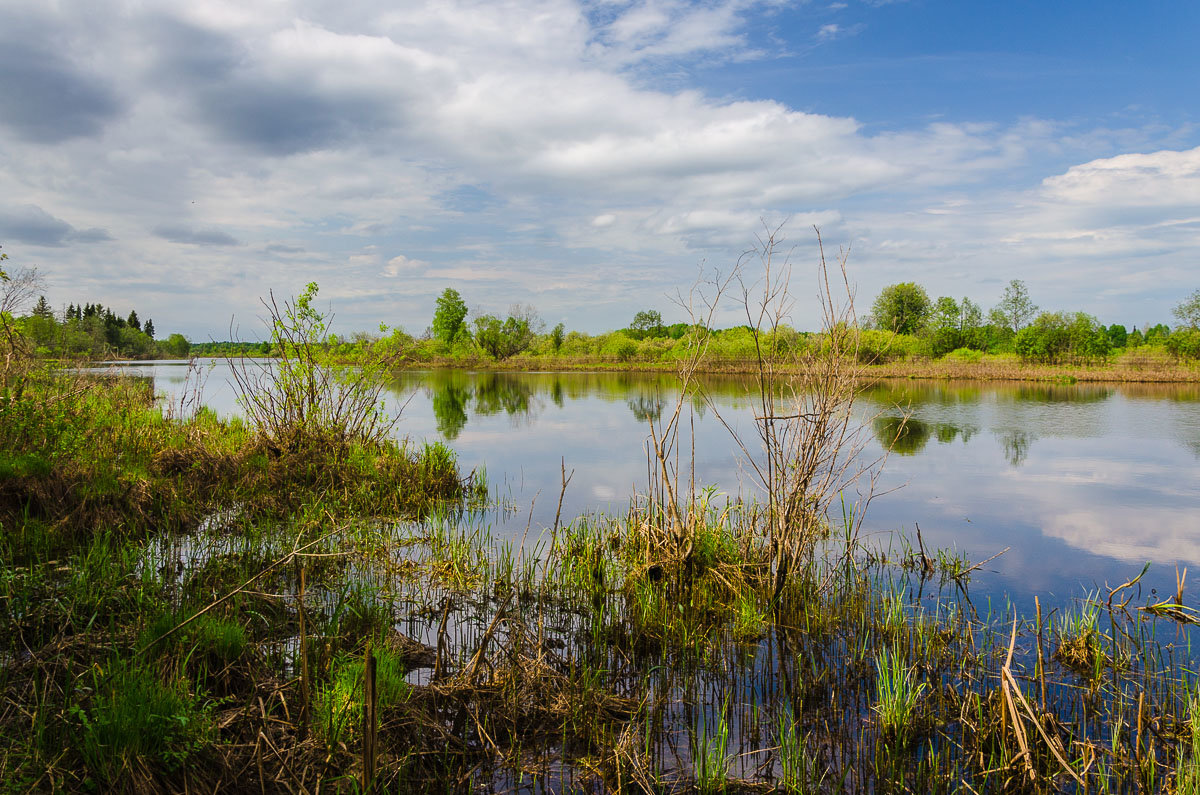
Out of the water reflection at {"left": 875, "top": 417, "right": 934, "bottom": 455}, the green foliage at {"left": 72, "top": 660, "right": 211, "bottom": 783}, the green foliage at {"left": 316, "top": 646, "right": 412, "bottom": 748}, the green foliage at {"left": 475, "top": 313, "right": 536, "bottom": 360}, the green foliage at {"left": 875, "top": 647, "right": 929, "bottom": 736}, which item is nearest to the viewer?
the green foliage at {"left": 72, "top": 660, "right": 211, "bottom": 783}

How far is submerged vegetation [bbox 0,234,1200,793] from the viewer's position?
11.1 ft

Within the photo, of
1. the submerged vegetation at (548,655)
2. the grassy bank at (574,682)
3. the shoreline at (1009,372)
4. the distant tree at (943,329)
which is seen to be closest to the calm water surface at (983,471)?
the submerged vegetation at (548,655)

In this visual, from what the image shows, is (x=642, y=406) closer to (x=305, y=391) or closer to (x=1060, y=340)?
(x=305, y=391)

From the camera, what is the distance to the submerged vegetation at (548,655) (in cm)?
340

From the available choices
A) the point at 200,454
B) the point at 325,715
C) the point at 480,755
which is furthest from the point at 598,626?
the point at 200,454

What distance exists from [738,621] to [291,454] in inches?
317

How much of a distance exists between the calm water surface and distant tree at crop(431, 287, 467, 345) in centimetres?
4911

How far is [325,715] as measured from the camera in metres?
3.53

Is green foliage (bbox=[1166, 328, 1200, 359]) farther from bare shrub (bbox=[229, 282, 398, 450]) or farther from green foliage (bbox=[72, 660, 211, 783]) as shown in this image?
green foliage (bbox=[72, 660, 211, 783])

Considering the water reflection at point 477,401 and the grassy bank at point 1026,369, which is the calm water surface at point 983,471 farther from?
the grassy bank at point 1026,369

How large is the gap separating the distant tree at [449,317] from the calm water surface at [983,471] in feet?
161

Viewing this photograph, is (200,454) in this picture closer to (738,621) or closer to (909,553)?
(738,621)

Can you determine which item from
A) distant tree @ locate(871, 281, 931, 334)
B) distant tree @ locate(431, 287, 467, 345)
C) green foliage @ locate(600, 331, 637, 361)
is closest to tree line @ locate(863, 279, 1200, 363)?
distant tree @ locate(871, 281, 931, 334)

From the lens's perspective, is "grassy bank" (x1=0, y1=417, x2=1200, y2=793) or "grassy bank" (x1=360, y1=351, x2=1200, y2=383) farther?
"grassy bank" (x1=360, y1=351, x2=1200, y2=383)
